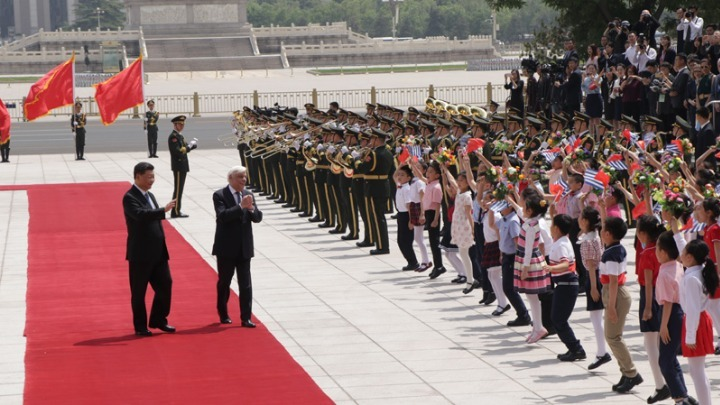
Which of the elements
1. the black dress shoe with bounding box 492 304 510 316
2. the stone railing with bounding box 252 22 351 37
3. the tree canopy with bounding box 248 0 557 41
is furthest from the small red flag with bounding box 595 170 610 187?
the tree canopy with bounding box 248 0 557 41

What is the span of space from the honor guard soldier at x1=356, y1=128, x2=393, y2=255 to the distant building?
131 m

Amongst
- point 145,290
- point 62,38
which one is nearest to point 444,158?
point 145,290

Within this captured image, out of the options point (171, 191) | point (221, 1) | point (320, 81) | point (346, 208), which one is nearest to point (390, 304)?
point (346, 208)

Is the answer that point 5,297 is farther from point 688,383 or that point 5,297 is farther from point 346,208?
point 688,383

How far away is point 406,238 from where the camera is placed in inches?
711

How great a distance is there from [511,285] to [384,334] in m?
1.37

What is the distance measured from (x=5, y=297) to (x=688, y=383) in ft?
28.4

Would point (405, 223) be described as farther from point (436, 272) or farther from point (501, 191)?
point (501, 191)

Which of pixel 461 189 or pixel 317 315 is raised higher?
pixel 461 189

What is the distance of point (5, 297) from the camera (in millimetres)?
16406

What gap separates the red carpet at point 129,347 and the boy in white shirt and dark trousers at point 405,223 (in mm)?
2525

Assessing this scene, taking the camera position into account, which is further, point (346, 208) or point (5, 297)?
point (346, 208)

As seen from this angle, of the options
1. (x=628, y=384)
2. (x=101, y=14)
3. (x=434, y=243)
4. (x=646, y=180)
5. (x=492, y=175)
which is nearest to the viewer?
(x=628, y=384)

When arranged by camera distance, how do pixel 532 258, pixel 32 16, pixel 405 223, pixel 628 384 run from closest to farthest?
pixel 628 384, pixel 532 258, pixel 405 223, pixel 32 16
